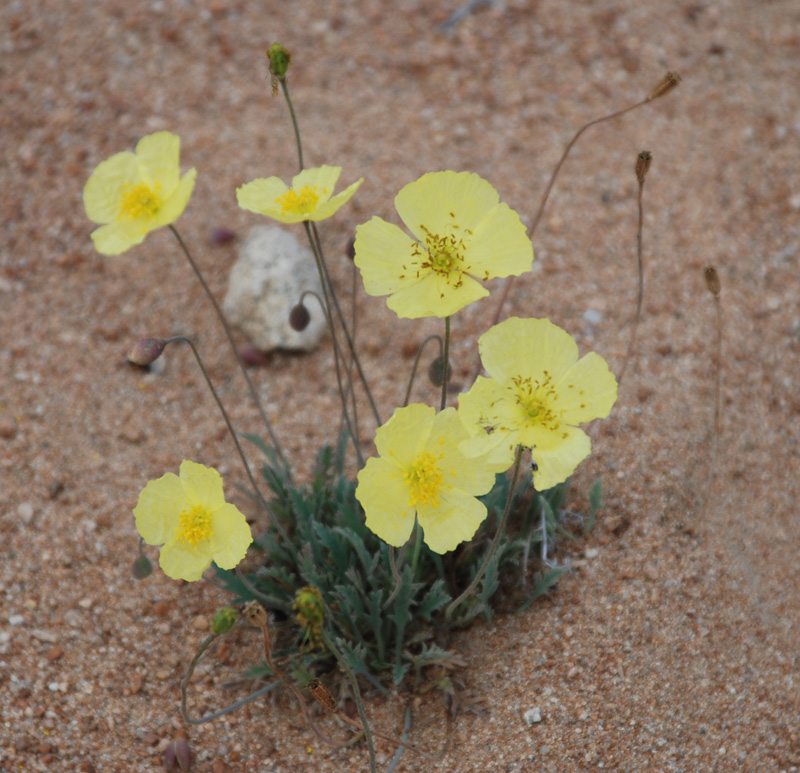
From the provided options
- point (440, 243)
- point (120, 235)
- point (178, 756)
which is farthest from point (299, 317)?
point (178, 756)

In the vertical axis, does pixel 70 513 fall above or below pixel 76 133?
below

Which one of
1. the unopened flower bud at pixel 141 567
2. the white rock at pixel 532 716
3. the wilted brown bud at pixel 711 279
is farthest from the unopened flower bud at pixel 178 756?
the wilted brown bud at pixel 711 279

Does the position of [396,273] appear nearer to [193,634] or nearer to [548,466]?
[548,466]

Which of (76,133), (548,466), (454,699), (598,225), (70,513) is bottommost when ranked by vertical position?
(454,699)

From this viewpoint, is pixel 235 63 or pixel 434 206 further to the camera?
pixel 235 63

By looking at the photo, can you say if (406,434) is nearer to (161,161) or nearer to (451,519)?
(451,519)

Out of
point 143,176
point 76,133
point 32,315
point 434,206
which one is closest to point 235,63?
point 76,133

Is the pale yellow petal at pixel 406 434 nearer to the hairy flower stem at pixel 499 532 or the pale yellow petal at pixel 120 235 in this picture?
the hairy flower stem at pixel 499 532

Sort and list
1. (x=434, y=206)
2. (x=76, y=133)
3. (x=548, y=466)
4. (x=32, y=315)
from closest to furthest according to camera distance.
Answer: (x=548, y=466)
(x=434, y=206)
(x=32, y=315)
(x=76, y=133)

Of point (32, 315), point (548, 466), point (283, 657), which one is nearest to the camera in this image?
point (548, 466)
